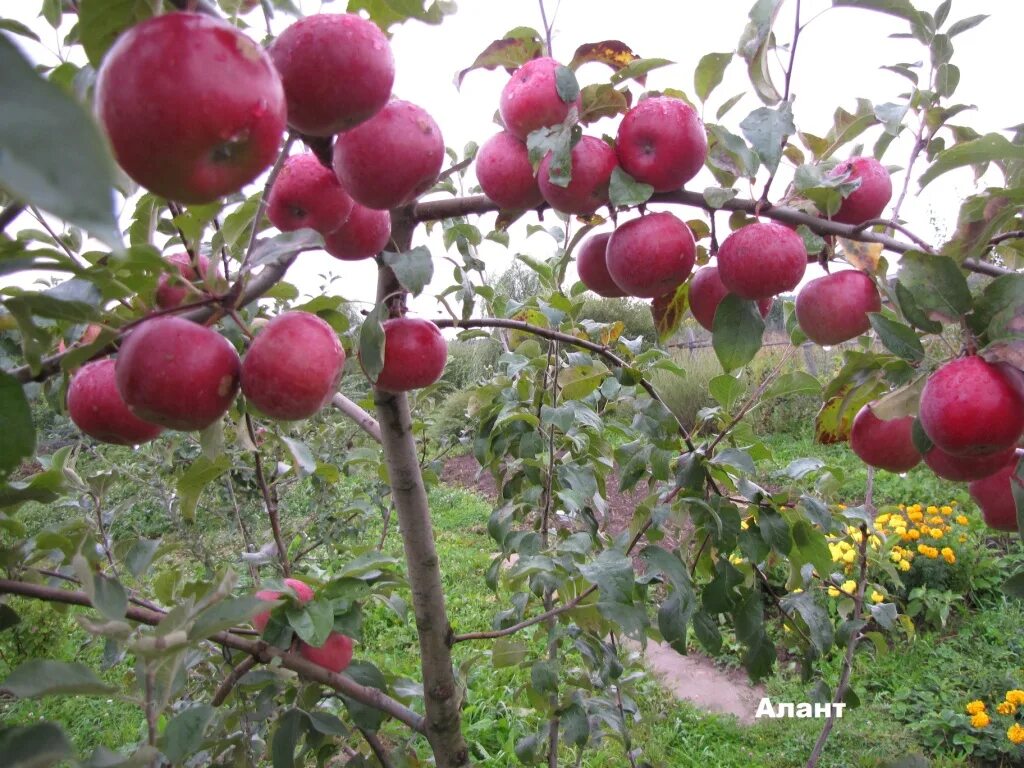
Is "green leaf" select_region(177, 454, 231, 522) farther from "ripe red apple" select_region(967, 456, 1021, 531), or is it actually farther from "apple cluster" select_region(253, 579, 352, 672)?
"ripe red apple" select_region(967, 456, 1021, 531)

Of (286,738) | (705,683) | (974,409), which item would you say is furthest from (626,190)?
(705,683)

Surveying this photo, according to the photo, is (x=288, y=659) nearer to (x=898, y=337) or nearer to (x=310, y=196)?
(x=310, y=196)

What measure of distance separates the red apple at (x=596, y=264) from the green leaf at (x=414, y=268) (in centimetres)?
27

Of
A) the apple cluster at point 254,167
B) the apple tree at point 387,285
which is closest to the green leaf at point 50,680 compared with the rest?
the apple tree at point 387,285

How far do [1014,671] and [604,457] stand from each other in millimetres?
2110

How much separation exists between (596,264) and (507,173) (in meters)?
0.19

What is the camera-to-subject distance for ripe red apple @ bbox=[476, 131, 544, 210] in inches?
28.3

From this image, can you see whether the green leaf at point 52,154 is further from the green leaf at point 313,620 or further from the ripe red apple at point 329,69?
the green leaf at point 313,620

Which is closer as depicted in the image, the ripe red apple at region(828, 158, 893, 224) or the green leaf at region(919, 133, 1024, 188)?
the green leaf at region(919, 133, 1024, 188)

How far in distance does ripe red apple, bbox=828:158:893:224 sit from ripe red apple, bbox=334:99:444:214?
17.7 inches

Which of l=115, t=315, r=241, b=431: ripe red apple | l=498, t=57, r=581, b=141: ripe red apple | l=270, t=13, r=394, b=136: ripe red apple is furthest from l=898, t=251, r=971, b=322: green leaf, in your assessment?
l=115, t=315, r=241, b=431: ripe red apple

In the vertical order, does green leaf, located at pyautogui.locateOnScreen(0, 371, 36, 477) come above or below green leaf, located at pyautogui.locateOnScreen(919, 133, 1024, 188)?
below

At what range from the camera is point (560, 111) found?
27.5 inches

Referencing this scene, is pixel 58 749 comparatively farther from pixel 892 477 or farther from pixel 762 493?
pixel 892 477
